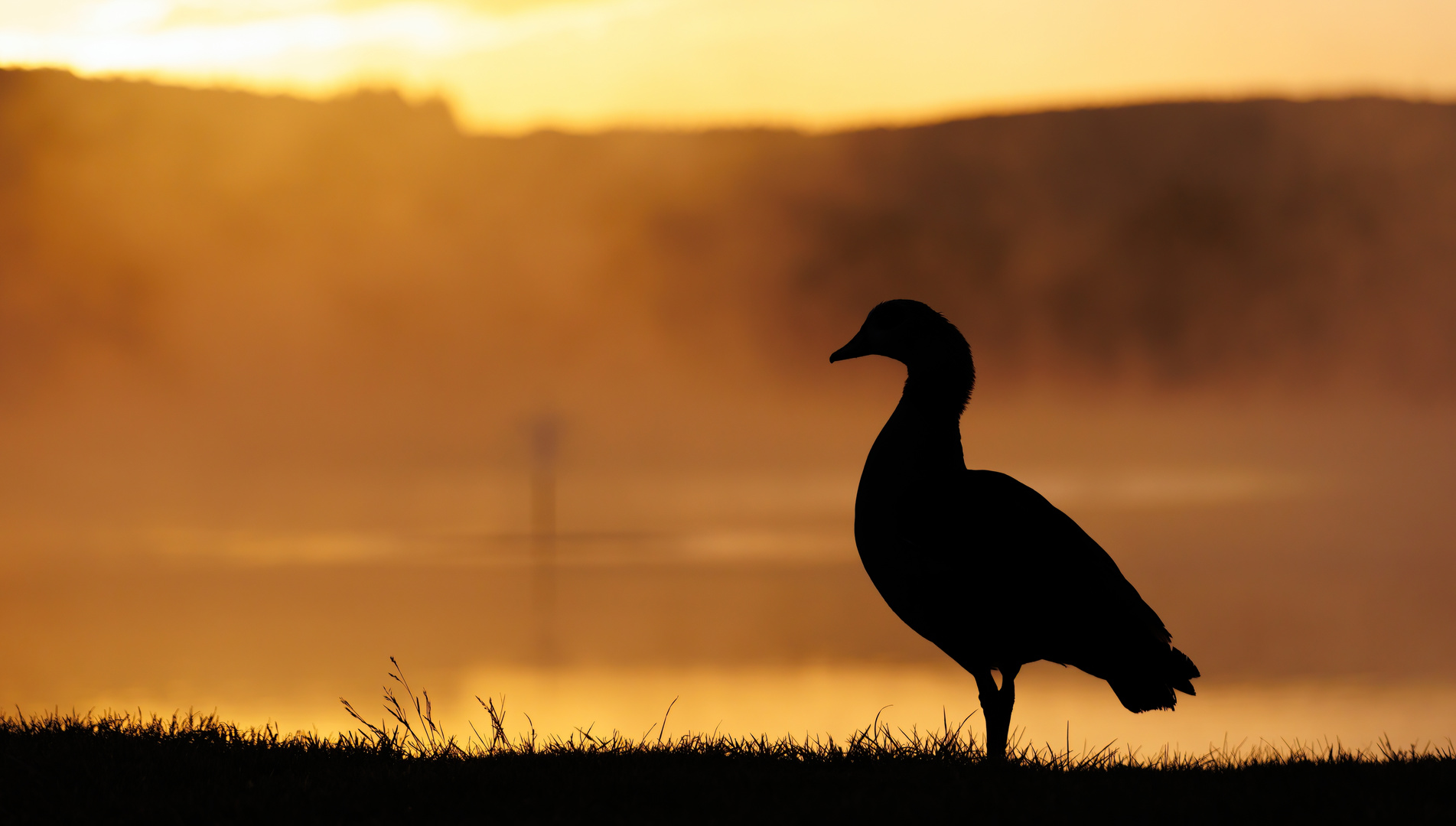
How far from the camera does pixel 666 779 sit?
23.9 feet

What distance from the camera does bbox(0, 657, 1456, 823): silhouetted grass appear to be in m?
6.70

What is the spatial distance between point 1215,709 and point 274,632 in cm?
5062

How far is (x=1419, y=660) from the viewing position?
5291 cm

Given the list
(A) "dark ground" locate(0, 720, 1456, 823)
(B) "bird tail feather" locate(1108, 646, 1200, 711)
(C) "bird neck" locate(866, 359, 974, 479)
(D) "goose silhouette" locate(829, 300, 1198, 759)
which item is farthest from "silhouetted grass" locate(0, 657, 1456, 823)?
(C) "bird neck" locate(866, 359, 974, 479)

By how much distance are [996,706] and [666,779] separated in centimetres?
217

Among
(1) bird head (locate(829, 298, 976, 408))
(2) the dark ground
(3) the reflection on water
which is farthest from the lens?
(3) the reflection on water

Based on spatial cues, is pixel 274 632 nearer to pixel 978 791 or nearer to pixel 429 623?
pixel 429 623

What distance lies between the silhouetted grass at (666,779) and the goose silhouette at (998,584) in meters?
0.48

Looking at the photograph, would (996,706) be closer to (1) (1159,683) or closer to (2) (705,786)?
(1) (1159,683)

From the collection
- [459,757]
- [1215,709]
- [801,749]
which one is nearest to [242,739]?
[459,757]

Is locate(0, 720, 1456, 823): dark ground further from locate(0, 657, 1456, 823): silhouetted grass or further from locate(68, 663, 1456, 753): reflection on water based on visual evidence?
locate(68, 663, 1456, 753): reflection on water

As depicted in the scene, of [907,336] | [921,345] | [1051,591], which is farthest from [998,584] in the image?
[907,336]

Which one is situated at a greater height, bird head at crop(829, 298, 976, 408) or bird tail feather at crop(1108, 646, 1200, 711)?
bird head at crop(829, 298, 976, 408)

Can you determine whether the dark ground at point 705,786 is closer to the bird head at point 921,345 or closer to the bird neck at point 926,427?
the bird neck at point 926,427
